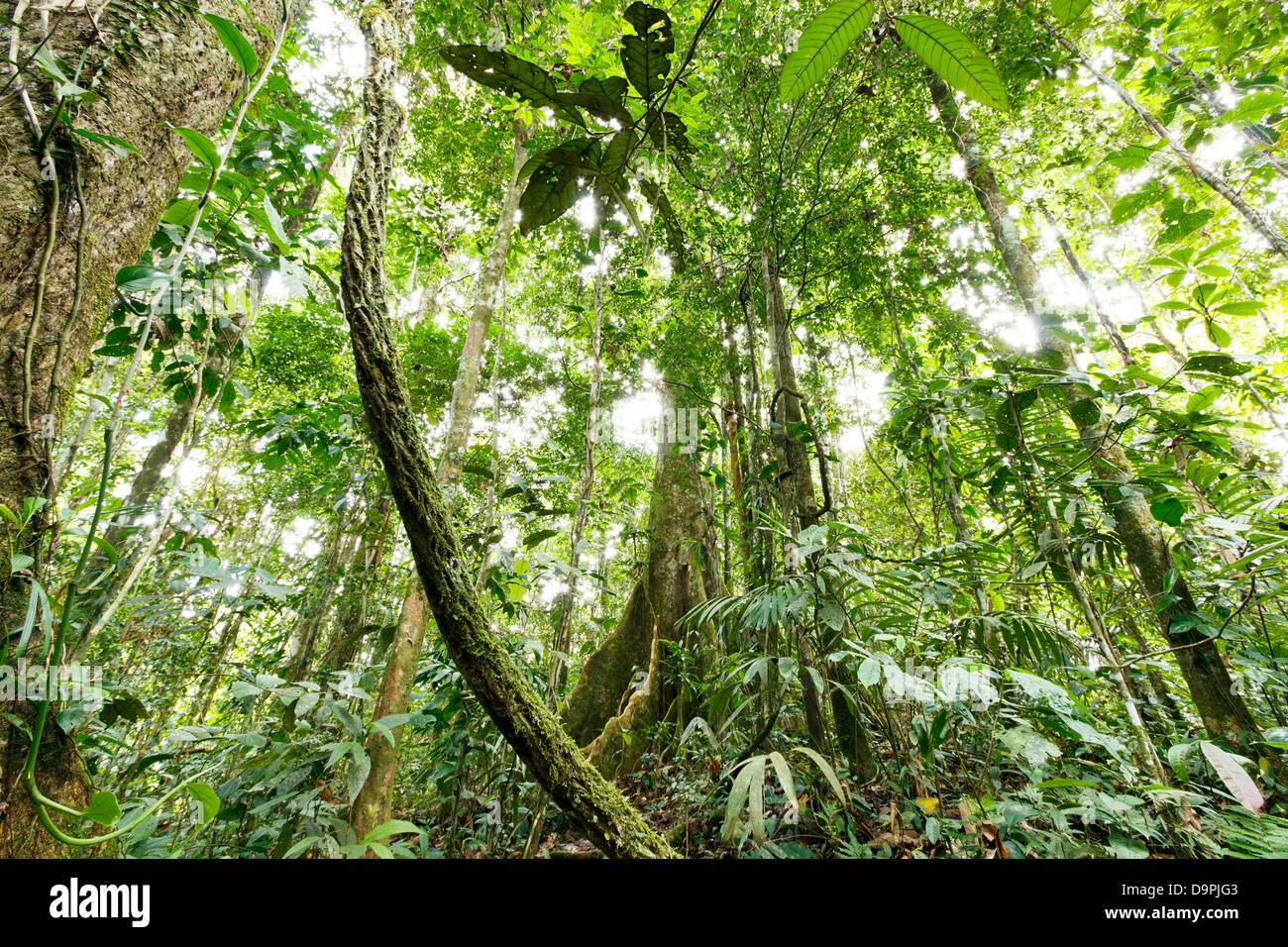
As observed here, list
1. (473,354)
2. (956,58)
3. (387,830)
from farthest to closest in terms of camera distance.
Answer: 1. (473,354)
2. (387,830)
3. (956,58)

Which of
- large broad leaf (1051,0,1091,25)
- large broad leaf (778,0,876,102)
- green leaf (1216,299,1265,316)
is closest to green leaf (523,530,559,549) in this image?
large broad leaf (778,0,876,102)

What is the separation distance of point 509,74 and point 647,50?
23 centimetres

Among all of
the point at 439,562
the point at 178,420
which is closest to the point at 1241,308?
the point at 439,562

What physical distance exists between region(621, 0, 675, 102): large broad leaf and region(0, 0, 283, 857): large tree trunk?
84 centimetres

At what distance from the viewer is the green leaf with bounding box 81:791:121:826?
2.24 feet

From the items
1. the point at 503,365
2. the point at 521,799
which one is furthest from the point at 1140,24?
the point at 503,365

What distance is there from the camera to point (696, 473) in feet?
9.65

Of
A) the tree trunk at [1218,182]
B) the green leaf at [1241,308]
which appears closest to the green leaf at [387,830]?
the green leaf at [1241,308]

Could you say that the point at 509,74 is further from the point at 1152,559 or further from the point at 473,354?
the point at 1152,559

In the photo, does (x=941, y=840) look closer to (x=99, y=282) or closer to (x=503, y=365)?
(x=99, y=282)

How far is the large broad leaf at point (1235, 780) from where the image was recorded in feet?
3.14

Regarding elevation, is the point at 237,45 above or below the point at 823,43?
above

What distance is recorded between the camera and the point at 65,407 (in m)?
0.99

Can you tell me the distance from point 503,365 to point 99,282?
547 centimetres
